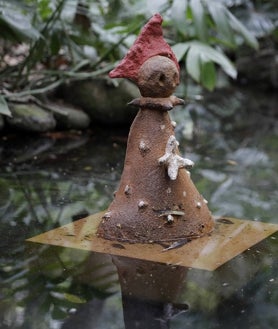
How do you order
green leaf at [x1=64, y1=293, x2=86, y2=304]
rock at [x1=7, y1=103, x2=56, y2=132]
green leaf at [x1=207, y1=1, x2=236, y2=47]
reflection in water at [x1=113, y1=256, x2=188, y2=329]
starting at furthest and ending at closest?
rock at [x1=7, y1=103, x2=56, y2=132] < green leaf at [x1=207, y1=1, x2=236, y2=47] < green leaf at [x1=64, y1=293, x2=86, y2=304] < reflection in water at [x1=113, y1=256, x2=188, y2=329]

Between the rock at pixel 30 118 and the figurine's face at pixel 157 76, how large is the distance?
2.72 metres

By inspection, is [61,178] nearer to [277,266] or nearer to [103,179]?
[103,179]

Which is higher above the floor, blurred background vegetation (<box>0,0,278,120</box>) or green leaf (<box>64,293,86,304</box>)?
blurred background vegetation (<box>0,0,278,120</box>)

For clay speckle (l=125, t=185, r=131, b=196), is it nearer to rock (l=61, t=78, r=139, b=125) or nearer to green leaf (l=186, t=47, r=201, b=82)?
green leaf (l=186, t=47, r=201, b=82)

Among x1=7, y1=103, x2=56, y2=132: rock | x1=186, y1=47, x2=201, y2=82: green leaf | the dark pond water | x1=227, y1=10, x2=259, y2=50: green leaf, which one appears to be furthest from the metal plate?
x1=7, y1=103, x2=56, y2=132: rock

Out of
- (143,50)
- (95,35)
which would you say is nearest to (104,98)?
(95,35)

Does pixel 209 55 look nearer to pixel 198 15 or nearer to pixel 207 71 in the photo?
pixel 207 71

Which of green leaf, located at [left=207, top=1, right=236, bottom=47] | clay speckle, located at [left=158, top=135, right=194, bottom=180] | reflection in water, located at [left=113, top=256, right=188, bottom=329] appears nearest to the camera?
reflection in water, located at [left=113, top=256, right=188, bottom=329]

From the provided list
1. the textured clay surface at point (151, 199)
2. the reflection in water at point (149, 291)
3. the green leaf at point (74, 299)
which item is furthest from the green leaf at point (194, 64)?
the green leaf at point (74, 299)

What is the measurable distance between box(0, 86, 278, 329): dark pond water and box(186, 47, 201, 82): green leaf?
A: 631 mm

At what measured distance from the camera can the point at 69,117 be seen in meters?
5.82

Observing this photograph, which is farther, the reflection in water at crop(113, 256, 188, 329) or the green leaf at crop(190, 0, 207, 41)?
the green leaf at crop(190, 0, 207, 41)

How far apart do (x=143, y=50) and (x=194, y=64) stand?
5.99 ft

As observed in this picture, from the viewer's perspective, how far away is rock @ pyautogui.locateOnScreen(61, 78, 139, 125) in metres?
6.00
